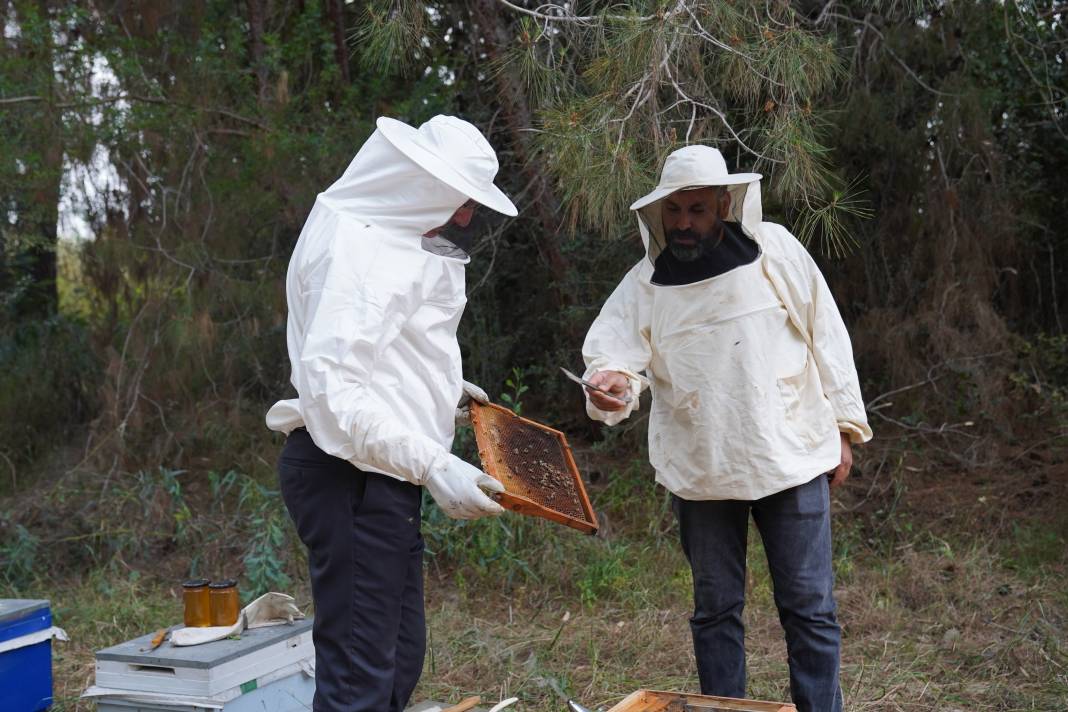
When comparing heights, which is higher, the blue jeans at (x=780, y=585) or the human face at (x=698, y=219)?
the human face at (x=698, y=219)

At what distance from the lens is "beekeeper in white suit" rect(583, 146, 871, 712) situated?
230 centimetres

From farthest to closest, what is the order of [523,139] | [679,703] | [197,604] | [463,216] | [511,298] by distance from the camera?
[511,298], [523,139], [197,604], [463,216], [679,703]

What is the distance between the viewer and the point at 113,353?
528 centimetres

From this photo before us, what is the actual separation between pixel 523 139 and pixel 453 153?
2.29m

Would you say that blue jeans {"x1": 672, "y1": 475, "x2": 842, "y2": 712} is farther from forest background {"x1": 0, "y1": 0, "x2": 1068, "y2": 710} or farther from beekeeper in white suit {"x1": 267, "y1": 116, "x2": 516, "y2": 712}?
forest background {"x1": 0, "y1": 0, "x2": 1068, "y2": 710}

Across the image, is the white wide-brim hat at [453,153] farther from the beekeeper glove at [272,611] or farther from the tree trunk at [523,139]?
the tree trunk at [523,139]

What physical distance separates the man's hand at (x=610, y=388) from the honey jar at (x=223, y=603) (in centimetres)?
111

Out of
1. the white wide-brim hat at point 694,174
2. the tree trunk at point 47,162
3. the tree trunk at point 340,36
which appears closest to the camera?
the white wide-brim hat at point 694,174

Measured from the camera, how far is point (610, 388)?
2.39 metres

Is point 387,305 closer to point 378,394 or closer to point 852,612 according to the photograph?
point 378,394

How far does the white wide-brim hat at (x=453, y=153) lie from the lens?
6.81ft

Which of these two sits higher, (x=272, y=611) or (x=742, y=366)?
(x=742, y=366)

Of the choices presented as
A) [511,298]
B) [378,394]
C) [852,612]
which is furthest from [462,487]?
[511,298]

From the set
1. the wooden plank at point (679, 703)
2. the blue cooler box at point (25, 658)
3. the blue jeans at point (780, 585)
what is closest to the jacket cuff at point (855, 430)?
the blue jeans at point (780, 585)
